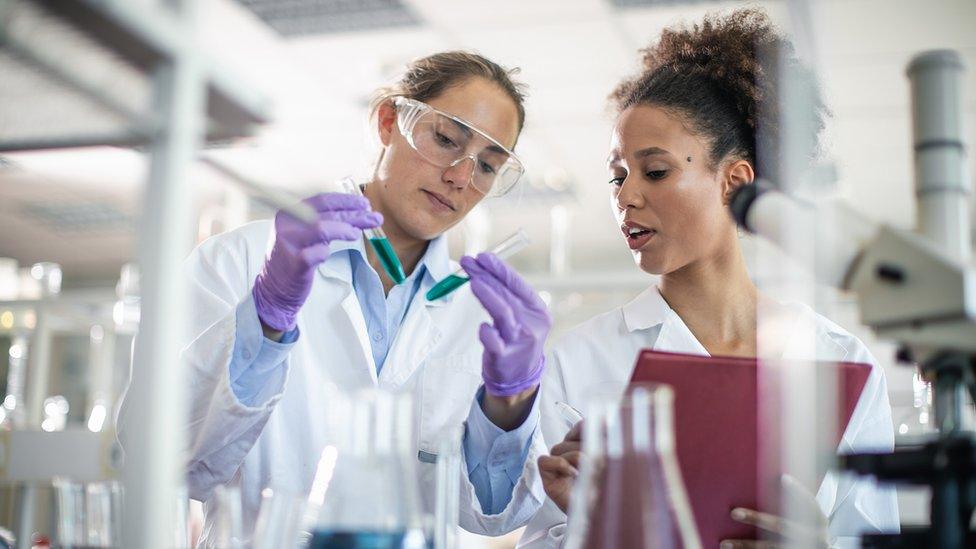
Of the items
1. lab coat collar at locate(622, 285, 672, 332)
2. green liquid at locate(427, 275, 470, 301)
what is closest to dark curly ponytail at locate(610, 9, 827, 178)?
lab coat collar at locate(622, 285, 672, 332)

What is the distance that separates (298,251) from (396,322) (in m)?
0.67

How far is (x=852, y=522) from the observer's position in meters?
1.37

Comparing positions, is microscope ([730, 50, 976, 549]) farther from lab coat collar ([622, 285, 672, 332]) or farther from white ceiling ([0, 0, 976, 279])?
white ceiling ([0, 0, 976, 279])

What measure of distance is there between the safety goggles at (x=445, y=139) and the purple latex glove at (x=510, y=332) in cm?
46

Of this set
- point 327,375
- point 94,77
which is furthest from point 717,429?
point 327,375

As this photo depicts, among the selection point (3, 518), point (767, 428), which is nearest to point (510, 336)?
point (767, 428)

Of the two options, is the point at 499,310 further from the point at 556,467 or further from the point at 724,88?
the point at 724,88

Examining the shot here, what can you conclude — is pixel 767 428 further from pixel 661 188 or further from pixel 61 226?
pixel 61 226

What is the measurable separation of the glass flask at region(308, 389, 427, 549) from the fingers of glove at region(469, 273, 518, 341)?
0.50 m

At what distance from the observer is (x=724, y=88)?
1645mm

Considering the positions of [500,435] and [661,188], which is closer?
[500,435]

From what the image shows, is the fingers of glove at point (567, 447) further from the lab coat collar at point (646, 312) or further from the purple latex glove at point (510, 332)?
the lab coat collar at point (646, 312)

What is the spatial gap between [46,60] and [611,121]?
1.33 m

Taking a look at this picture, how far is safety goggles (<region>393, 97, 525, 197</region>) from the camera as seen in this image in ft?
5.43
